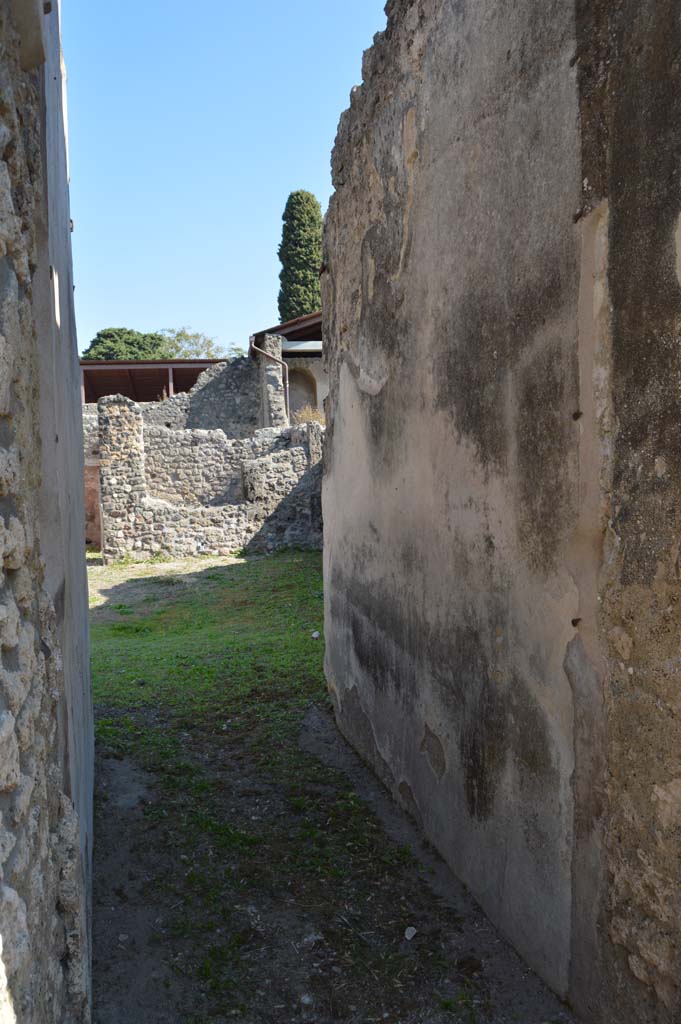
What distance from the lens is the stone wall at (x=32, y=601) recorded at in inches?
61.1

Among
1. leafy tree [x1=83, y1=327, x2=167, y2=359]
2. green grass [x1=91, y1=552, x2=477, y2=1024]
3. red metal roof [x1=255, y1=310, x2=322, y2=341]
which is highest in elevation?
leafy tree [x1=83, y1=327, x2=167, y2=359]

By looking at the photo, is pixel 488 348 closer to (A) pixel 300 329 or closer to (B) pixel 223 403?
(B) pixel 223 403

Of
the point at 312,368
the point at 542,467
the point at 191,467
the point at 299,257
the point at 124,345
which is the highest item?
the point at 299,257

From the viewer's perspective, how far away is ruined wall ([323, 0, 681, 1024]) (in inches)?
87.0

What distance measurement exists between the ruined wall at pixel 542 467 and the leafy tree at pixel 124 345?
37737 mm

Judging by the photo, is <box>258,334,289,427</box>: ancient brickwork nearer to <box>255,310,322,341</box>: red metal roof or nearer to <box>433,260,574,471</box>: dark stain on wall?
<box>255,310,322,341</box>: red metal roof

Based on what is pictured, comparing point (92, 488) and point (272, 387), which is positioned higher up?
point (272, 387)

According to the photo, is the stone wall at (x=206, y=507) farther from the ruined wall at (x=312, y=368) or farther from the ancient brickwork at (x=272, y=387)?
the ruined wall at (x=312, y=368)

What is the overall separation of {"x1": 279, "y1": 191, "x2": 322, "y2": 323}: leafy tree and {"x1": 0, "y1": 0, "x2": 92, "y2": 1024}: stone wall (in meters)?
27.6

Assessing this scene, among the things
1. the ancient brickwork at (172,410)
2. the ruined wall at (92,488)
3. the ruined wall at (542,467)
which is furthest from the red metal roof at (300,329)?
the ruined wall at (542,467)

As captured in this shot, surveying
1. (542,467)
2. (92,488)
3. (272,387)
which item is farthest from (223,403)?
(542,467)

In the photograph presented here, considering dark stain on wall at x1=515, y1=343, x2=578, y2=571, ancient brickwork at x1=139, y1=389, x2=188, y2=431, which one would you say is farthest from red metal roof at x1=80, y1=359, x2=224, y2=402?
dark stain on wall at x1=515, y1=343, x2=578, y2=571

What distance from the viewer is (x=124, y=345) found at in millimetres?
40312

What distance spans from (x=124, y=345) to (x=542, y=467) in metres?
40.0
